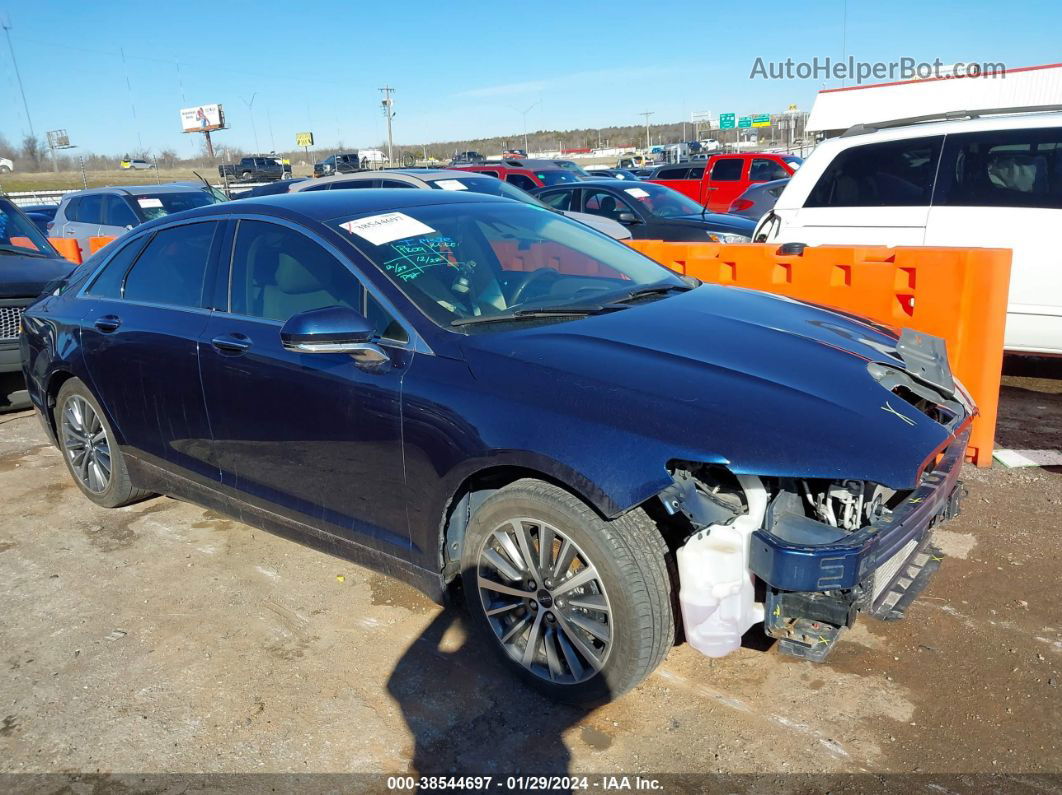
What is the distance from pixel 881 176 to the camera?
6738 millimetres

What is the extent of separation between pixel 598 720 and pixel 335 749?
89 centimetres

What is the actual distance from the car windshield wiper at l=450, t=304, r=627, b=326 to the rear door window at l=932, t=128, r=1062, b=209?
13.5 ft

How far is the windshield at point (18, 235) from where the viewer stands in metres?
7.70

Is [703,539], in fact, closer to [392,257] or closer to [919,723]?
[919,723]

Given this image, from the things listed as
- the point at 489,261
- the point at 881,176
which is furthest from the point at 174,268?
the point at 881,176

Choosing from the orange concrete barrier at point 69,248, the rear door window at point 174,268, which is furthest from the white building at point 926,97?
the orange concrete barrier at point 69,248

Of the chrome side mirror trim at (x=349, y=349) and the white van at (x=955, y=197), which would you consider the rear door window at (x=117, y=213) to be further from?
the chrome side mirror trim at (x=349, y=349)

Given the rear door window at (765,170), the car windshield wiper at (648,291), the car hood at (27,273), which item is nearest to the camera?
the car windshield wiper at (648,291)

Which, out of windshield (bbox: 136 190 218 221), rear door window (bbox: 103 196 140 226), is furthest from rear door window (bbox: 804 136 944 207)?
rear door window (bbox: 103 196 140 226)

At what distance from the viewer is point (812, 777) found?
258cm

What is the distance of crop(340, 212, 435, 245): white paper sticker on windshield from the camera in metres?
3.48

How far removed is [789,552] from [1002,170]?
198 inches

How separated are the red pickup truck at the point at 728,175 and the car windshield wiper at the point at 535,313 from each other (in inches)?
624

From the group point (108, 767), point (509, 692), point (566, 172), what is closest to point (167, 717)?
point (108, 767)
